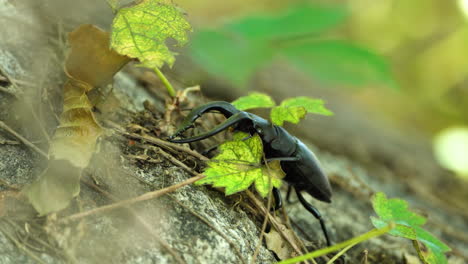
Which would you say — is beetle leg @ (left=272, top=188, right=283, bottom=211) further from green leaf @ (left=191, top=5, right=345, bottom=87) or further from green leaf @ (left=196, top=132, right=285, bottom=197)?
green leaf @ (left=191, top=5, right=345, bottom=87)

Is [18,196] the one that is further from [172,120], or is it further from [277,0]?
[277,0]

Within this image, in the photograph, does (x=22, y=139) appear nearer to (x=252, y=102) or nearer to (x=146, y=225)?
(x=146, y=225)

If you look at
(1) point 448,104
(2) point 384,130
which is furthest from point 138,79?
(1) point 448,104

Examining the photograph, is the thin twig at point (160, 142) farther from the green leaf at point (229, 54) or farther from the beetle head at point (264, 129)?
the green leaf at point (229, 54)

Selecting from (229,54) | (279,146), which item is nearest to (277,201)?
(279,146)

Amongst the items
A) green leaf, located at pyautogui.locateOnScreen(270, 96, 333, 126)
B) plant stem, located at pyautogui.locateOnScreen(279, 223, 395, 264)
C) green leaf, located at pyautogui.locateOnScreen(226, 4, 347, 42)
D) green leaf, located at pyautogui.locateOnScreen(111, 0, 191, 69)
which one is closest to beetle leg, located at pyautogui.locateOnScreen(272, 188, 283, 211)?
green leaf, located at pyautogui.locateOnScreen(270, 96, 333, 126)
